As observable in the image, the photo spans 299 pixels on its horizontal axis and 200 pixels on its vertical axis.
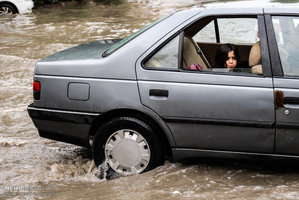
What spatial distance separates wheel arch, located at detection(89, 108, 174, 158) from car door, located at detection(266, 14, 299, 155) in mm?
930

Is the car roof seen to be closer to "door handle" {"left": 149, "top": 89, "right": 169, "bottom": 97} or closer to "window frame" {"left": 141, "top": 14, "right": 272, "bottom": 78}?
"window frame" {"left": 141, "top": 14, "right": 272, "bottom": 78}

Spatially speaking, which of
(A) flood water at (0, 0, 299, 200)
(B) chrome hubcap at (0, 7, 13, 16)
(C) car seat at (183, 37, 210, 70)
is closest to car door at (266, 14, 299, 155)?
(A) flood water at (0, 0, 299, 200)

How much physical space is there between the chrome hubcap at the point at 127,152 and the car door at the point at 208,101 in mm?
329

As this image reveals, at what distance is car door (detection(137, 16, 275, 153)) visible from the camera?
156 inches

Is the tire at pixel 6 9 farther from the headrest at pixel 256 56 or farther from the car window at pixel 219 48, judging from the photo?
the headrest at pixel 256 56

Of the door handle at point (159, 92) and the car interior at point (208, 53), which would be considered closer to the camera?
the door handle at point (159, 92)

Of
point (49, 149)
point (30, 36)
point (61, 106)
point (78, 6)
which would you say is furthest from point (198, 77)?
point (78, 6)

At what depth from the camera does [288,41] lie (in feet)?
13.3

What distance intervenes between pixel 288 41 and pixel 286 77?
324mm

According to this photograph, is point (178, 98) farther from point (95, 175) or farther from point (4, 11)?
point (4, 11)

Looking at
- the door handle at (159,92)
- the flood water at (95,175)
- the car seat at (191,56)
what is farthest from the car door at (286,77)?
the door handle at (159,92)

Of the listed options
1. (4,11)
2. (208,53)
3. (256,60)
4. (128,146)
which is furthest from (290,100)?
(4,11)

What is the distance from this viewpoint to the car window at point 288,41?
3992 mm

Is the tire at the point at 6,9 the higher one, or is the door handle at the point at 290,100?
the door handle at the point at 290,100
